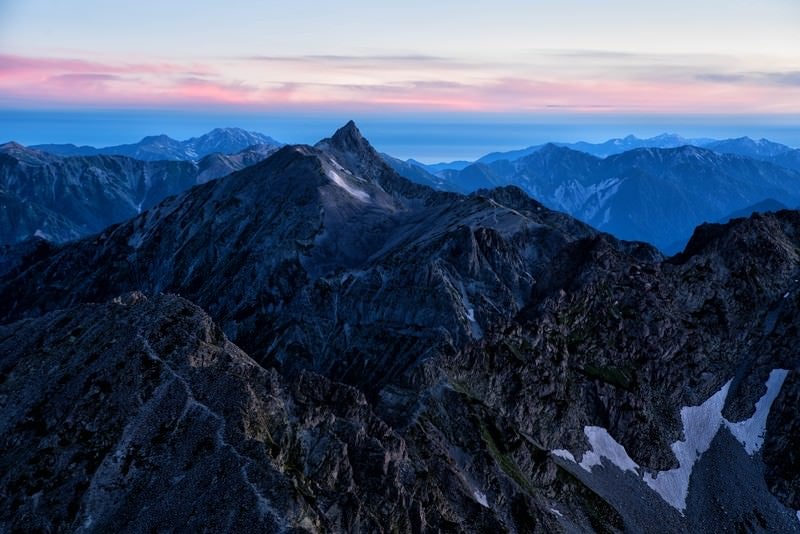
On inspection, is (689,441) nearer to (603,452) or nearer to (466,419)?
(603,452)

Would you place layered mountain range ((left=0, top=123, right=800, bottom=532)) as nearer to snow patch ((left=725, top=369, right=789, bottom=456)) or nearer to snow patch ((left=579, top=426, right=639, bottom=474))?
snow patch ((left=725, top=369, right=789, bottom=456))

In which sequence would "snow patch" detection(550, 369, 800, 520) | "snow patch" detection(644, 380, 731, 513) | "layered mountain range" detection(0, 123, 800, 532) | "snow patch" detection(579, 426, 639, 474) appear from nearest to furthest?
"layered mountain range" detection(0, 123, 800, 532) < "snow patch" detection(644, 380, 731, 513) < "snow patch" detection(550, 369, 800, 520) < "snow patch" detection(579, 426, 639, 474)

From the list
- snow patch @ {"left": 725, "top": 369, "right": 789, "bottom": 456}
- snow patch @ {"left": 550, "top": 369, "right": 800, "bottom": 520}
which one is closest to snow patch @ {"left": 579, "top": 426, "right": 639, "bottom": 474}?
snow patch @ {"left": 550, "top": 369, "right": 800, "bottom": 520}

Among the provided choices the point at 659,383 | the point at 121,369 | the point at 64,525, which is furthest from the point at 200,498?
the point at 659,383

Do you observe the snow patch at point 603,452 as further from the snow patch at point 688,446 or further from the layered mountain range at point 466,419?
the snow patch at point 688,446

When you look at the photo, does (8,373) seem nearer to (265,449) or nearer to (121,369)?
(121,369)

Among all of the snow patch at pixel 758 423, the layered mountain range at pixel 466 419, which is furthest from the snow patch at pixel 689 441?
the layered mountain range at pixel 466 419
